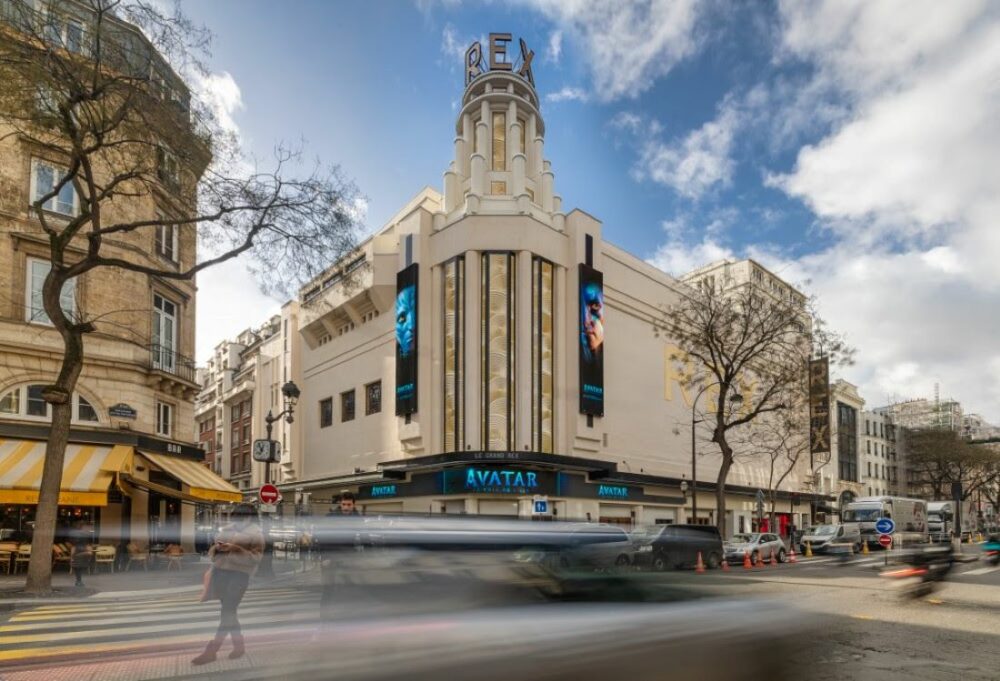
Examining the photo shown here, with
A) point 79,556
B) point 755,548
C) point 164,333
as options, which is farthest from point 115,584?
point 755,548

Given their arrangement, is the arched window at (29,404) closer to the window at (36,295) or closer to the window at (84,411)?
the window at (84,411)

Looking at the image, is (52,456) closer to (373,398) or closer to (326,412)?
(373,398)

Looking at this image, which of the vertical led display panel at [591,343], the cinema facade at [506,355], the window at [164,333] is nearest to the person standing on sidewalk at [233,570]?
the window at [164,333]

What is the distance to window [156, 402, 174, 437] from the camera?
936 inches

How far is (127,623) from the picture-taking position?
9914 mm

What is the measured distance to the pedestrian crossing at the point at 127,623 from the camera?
7973 millimetres

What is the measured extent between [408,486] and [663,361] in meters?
17.1

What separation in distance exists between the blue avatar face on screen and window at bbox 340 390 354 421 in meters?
8.45

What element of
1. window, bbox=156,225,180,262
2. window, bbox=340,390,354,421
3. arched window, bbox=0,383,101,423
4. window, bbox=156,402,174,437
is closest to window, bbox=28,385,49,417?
arched window, bbox=0,383,101,423

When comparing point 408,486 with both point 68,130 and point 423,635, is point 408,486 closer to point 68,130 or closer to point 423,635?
point 68,130

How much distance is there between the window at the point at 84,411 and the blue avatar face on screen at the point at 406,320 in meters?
14.7

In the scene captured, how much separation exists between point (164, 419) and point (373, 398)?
49.7 ft

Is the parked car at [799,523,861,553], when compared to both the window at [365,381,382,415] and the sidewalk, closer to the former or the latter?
the window at [365,381,382,415]

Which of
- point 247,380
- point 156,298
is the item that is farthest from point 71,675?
point 247,380
